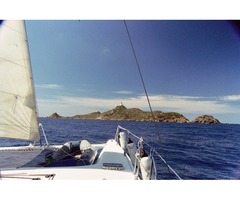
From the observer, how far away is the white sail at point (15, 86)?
4730mm

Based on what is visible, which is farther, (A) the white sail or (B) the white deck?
(A) the white sail

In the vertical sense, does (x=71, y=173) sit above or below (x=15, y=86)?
below

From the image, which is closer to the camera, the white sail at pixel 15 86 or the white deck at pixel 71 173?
the white deck at pixel 71 173

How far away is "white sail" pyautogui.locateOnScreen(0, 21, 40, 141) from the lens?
473 cm

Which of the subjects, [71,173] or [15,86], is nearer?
[71,173]

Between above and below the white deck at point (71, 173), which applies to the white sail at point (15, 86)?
above

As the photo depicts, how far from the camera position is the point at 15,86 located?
486 cm

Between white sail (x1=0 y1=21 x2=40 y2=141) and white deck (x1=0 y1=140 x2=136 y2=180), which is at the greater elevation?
white sail (x1=0 y1=21 x2=40 y2=141)
